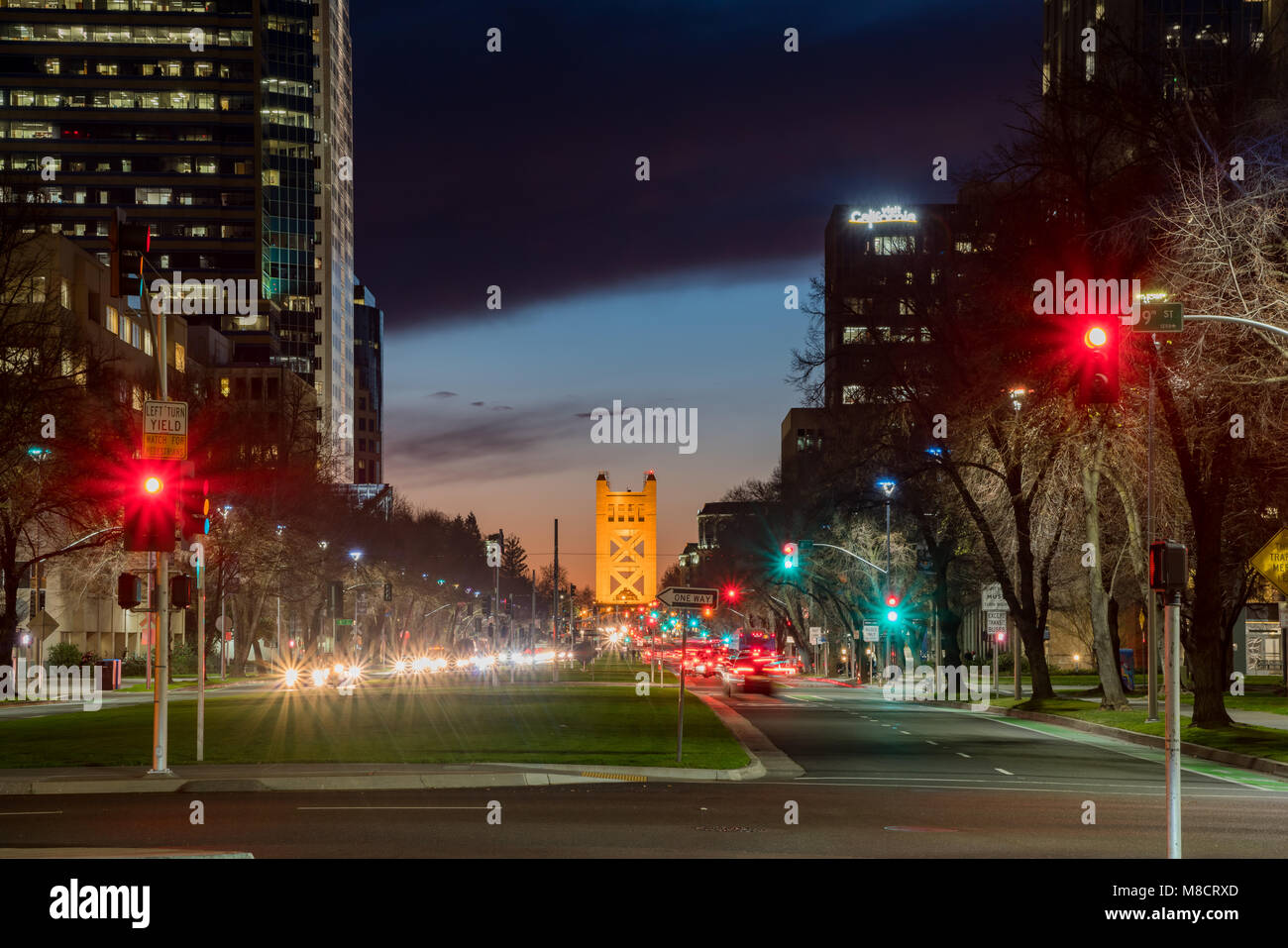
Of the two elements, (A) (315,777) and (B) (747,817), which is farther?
(A) (315,777)

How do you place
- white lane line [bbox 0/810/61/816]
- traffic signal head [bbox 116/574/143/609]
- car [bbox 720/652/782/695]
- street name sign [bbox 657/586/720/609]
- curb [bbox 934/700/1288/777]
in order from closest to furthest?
white lane line [bbox 0/810/61/816], traffic signal head [bbox 116/574/143/609], street name sign [bbox 657/586/720/609], curb [bbox 934/700/1288/777], car [bbox 720/652/782/695]

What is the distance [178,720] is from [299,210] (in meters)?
161

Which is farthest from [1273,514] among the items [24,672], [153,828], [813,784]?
[24,672]

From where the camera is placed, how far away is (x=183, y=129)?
170000 mm

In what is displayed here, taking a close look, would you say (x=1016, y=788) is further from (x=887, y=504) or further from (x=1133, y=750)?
(x=887, y=504)

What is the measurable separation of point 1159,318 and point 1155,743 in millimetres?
17711

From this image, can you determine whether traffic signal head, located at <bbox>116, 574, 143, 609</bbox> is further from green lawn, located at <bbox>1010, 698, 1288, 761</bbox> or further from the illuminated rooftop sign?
A: the illuminated rooftop sign

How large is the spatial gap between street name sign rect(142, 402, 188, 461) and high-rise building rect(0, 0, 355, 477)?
133035mm

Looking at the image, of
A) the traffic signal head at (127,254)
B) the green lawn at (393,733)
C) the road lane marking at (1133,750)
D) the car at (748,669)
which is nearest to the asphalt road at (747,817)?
the road lane marking at (1133,750)

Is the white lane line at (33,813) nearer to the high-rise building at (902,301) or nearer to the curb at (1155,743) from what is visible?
the curb at (1155,743)

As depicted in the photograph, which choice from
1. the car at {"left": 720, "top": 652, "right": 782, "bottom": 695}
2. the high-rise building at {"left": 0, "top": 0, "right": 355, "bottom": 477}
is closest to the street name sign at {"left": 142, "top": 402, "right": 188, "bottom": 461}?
the car at {"left": 720, "top": 652, "right": 782, "bottom": 695}

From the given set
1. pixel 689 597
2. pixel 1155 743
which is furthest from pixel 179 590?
pixel 1155 743

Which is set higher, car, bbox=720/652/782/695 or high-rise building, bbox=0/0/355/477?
high-rise building, bbox=0/0/355/477

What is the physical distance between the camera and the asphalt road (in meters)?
14.2
